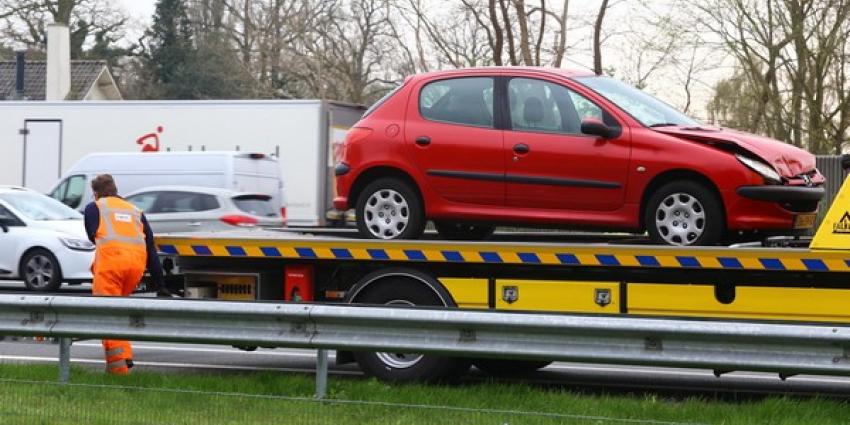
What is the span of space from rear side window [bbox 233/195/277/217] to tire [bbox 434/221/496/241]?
898 cm

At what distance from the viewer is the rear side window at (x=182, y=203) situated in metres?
19.7

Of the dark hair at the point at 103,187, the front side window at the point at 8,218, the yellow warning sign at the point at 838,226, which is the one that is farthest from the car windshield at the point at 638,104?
the front side window at the point at 8,218

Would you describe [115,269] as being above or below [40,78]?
below

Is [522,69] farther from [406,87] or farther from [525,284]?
[525,284]

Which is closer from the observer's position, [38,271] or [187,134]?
[38,271]

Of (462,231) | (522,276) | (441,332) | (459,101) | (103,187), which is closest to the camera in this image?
(441,332)

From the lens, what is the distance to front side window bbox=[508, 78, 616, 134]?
991cm

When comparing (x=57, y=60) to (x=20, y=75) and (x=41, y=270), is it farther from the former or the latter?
(x=41, y=270)

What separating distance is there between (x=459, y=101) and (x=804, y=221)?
2.63 meters

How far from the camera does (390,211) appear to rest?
1055cm

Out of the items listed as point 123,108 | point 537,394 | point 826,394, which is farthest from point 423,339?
point 123,108

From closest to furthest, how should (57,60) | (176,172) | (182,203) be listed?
1. (182,203)
2. (176,172)
3. (57,60)

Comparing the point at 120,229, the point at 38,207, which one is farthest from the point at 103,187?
the point at 38,207

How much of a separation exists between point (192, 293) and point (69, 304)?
176 cm
